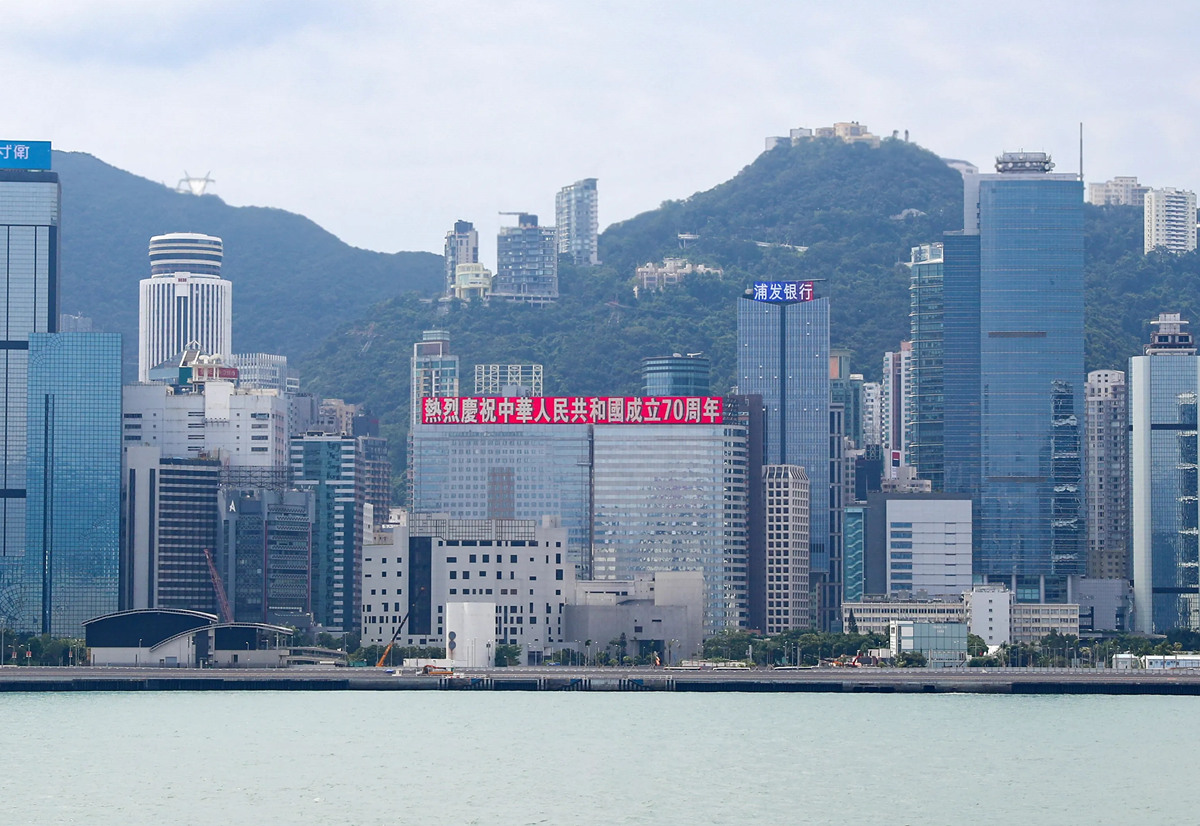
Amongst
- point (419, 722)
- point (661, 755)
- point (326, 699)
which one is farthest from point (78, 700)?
point (661, 755)

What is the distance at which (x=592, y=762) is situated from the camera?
138 m

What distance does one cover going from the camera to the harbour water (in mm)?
115312

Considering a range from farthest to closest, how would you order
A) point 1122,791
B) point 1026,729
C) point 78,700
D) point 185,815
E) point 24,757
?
point 78,700 → point 1026,729 → point 24,757 → point 1122,791 → point 185,815

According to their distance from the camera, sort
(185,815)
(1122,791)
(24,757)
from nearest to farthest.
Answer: (185,815)
(1122,791)
(24,757)

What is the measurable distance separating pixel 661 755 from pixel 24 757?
3687 cm

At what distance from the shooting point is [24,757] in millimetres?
140000

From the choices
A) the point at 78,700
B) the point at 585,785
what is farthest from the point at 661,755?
the point at 78,700

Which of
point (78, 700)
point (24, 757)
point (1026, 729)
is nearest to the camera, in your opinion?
point (24, 757)

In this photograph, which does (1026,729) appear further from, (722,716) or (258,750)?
(258,750)

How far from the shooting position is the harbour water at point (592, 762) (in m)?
115

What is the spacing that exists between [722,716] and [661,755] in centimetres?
3346

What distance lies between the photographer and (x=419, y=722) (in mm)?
167750

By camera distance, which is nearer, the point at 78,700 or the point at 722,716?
the point at 722,716

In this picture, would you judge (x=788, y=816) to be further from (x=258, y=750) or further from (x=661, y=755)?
(x=258, y=750)
